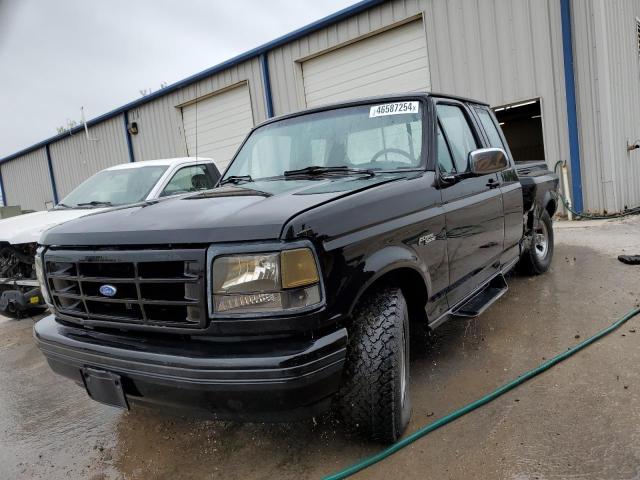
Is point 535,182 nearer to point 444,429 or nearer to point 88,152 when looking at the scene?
point 444,429

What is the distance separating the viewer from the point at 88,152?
A: 18172mm

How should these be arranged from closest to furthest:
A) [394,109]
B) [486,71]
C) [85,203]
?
[394,109], [85,203], [486,71]

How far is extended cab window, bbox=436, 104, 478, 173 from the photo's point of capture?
3.33 metres

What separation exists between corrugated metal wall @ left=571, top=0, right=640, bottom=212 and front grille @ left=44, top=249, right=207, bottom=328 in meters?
8.11

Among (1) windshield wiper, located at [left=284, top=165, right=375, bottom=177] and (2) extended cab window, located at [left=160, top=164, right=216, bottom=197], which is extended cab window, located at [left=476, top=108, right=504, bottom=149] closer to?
(1) windshield wiper, located at [left=284, top=165, right=375, bottom=177]

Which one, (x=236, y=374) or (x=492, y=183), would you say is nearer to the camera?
(x=236, y=374)

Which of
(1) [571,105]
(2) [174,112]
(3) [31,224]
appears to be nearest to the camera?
(3) [31,224]

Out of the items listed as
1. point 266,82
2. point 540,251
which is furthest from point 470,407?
point 266,82

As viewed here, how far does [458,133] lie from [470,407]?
1.92 meters

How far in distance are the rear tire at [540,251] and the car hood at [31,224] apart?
4.63m

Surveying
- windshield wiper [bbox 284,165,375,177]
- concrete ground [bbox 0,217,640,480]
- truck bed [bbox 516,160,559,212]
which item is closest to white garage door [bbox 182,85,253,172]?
truck bed [bbox 516,160,559,212]

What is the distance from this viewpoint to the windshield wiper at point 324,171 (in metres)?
2.92

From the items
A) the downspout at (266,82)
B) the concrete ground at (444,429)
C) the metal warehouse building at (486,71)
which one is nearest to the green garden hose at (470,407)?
the concrete ground at (444,429)

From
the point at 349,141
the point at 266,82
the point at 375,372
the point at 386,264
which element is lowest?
the point at 375,372
